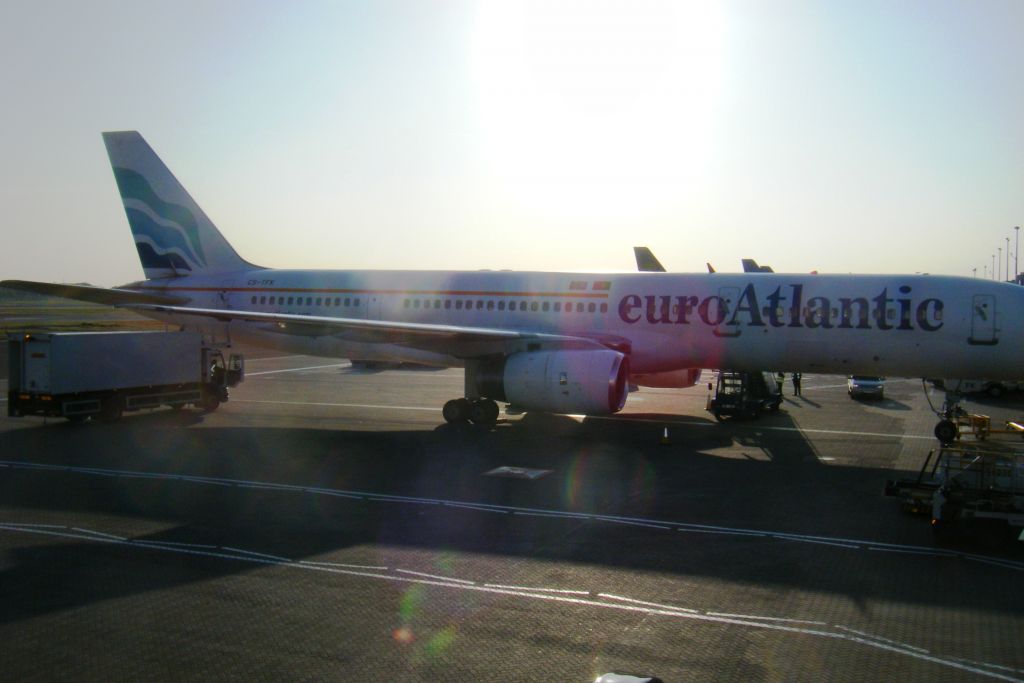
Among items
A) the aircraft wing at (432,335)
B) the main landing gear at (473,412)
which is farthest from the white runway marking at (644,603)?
the main landing gear at (473,412)

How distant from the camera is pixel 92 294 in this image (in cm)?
2675

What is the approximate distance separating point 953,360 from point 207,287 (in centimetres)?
2408

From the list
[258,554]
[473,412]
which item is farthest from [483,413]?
[258,554]

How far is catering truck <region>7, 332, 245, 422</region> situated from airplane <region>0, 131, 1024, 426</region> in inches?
58.2

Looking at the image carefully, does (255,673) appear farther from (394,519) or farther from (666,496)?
(666,496)

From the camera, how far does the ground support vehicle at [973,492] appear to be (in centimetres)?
1264

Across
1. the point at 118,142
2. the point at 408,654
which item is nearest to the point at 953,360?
the point at 408,654

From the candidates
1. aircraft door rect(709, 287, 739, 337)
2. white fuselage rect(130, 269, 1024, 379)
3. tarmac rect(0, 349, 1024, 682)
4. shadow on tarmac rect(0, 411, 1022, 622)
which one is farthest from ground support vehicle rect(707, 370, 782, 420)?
tarmac rect(0, 349, 1024, 682)

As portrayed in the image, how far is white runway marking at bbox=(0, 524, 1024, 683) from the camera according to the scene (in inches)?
330

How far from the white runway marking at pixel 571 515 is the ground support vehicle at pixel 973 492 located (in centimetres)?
79

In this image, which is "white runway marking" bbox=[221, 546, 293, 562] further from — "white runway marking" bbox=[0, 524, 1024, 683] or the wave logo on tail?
the wave logo on tail

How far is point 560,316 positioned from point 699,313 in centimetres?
431

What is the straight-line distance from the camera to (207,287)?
31.1 metres

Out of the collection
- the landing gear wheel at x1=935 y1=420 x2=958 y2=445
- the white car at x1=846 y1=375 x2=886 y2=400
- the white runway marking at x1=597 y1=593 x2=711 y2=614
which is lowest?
the white car at x1=846 y1=375 x2=886 y2=400
